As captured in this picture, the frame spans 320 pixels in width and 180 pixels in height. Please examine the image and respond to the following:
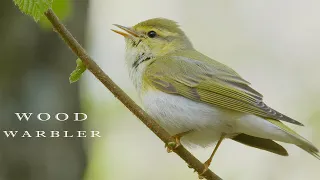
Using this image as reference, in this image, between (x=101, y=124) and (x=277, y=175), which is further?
(x=101, y=124)

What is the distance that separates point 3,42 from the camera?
295cm

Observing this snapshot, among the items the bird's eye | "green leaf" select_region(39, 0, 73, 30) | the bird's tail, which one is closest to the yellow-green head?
the bird's eye

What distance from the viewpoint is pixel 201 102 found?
211cm

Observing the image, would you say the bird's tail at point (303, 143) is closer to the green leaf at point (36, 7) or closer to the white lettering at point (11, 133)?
the green leaf at point (36, 7)

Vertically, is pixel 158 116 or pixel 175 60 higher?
pixel 175 60

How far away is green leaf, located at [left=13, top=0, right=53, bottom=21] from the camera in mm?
1329

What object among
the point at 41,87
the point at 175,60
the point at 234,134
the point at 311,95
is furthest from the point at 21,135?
the point at 311,95

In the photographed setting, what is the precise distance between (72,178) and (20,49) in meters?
0.69

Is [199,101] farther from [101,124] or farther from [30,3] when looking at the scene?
[101,124]

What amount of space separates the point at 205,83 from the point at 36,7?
959 mm

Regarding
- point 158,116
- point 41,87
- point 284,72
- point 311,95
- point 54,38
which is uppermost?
point 284,72

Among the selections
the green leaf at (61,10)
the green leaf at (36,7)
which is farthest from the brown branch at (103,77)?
the green leaf at (61,10)

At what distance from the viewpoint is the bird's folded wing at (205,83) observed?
80.1 inches

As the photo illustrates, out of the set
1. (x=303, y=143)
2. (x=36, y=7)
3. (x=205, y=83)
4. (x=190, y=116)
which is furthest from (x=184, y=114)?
(x=36, y=7)
